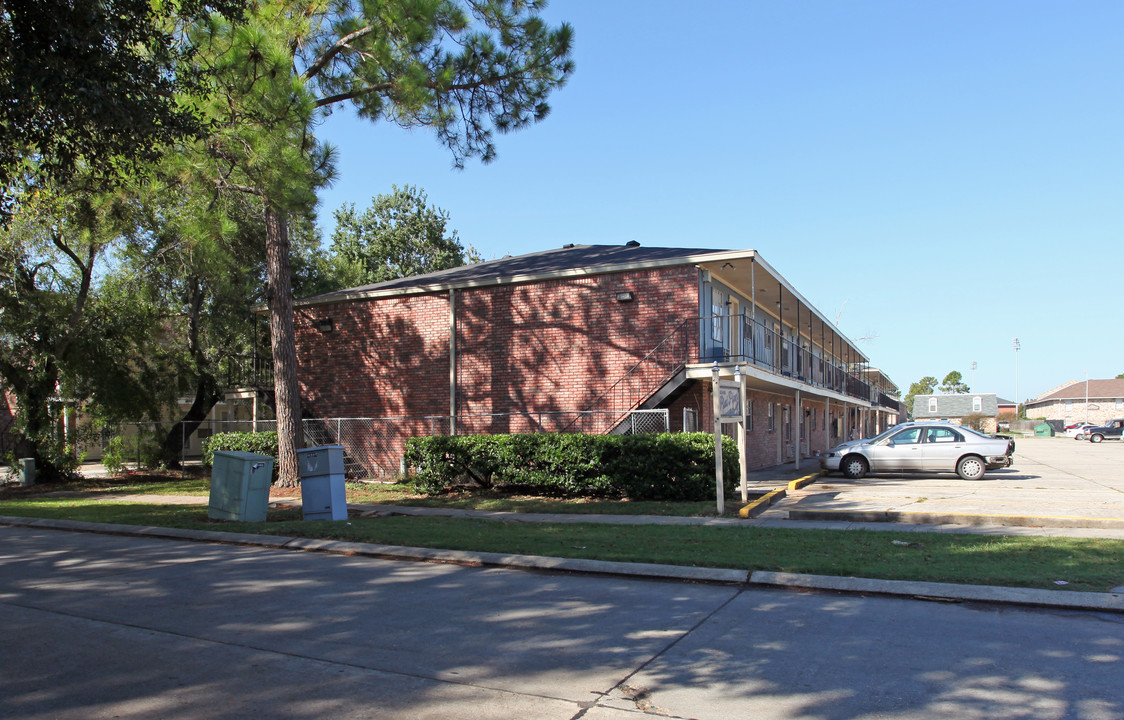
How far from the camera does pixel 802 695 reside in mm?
4602

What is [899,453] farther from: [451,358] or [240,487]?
[240,487]

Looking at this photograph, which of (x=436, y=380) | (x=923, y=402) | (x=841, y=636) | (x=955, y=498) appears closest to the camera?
(x=841, y=636)

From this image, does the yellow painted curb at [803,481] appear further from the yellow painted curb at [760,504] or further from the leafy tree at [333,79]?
the leafy tree at [333,79]

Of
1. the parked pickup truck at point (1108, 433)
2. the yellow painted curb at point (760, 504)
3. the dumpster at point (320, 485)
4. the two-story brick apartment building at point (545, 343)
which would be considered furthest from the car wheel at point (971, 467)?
the parked pickup truck at point (1108, 433)

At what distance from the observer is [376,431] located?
69.6 ft

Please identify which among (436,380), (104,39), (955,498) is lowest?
(955,498)

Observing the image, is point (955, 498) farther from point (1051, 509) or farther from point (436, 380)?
point (436, 380)

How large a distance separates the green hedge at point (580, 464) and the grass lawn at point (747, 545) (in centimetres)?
77

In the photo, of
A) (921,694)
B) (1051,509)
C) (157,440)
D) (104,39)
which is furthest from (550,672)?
(157,440)

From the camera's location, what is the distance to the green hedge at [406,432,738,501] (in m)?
14.8

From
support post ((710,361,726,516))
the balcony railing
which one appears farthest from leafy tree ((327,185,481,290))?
support post ((710,361,726,516))

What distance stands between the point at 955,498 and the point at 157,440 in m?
21.5

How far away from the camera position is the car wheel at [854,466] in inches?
821

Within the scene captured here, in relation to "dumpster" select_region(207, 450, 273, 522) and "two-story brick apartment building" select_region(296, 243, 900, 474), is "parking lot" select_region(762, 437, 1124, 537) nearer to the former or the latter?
"two-story brick apartment building" select_region(296, 243, 900, 474)
